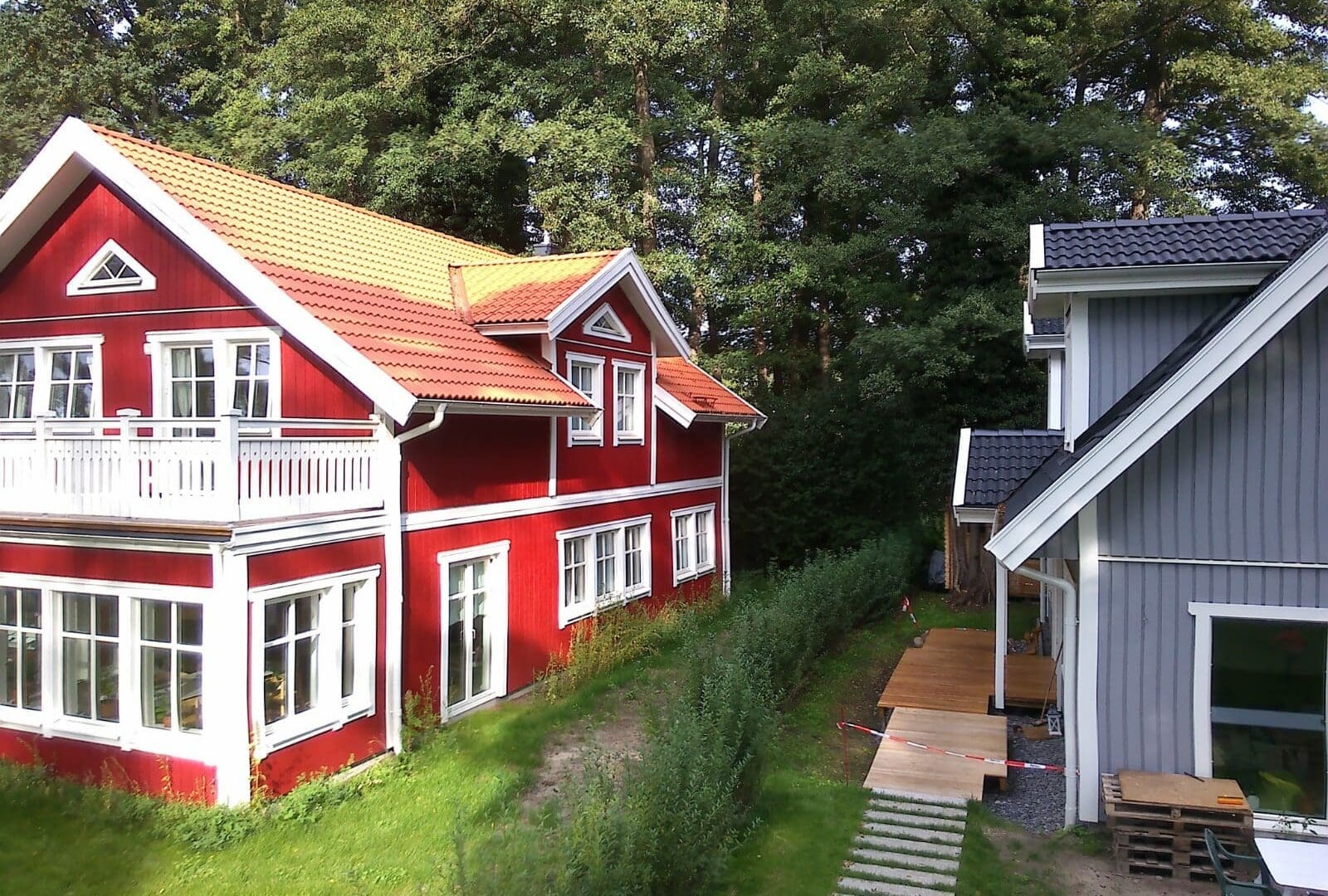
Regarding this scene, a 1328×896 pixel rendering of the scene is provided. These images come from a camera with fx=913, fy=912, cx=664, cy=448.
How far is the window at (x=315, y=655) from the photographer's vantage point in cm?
857

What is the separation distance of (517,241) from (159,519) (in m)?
21.9

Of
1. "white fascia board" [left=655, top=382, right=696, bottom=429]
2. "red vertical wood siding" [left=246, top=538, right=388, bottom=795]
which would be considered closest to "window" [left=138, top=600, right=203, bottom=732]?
"red vertical wood siding" [left=246, top=538, right=388, bottom=795]

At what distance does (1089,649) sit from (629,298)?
9.88 meters

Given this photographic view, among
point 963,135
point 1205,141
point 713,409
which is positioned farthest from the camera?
point 1205,141

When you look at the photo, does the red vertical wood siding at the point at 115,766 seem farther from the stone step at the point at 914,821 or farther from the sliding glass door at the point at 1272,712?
the sliding glass door at the point at 1272,712

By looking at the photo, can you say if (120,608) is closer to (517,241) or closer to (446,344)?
(446,344)

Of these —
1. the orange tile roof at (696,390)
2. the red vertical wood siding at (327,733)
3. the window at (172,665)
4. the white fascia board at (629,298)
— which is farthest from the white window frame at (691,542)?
the window at (172,665)

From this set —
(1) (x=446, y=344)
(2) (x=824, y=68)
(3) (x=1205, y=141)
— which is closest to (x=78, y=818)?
(1) (x=446, y=344)

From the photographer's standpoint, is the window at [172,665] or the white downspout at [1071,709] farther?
the window at [172,665]

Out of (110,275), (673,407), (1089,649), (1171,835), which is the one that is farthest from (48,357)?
(1171,835)

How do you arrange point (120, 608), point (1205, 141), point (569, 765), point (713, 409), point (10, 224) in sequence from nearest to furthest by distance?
point (120, 608) < point (569, 765) < point (10, 224) < point (713, 409) < point (1205, 141)

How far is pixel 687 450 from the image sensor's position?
1827 centimetres

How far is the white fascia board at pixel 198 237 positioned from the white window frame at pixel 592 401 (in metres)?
4.42

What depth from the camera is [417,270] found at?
13.6 metres
